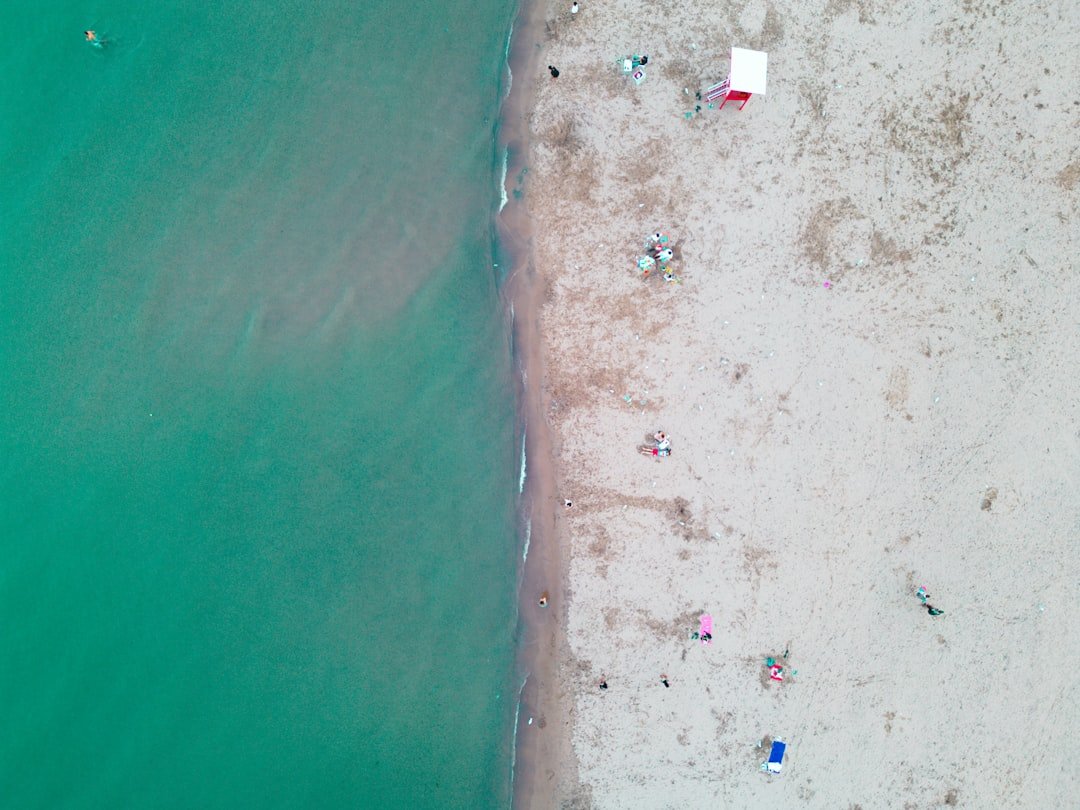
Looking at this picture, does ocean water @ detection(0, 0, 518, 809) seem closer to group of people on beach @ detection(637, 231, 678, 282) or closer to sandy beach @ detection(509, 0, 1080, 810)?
sandy beach @ detection(509, 0, 1080, 810)

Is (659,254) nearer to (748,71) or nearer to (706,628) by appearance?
(748,71)

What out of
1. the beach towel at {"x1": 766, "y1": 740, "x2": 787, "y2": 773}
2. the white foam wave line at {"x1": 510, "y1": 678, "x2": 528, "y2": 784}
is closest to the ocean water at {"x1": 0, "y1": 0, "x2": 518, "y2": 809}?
the white foam wave line at {"x1": 510, "y1": 678, "x2": 528, "y2": 784}

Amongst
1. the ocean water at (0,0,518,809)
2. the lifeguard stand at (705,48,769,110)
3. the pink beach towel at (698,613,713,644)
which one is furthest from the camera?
the pink beach towel at (698,613,713,644)

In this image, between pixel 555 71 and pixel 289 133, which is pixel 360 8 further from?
pixel 555 71

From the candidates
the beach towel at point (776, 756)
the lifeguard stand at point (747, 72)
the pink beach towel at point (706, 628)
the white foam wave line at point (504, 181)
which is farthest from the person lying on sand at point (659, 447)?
the lifeguard stand at point (747, 72)

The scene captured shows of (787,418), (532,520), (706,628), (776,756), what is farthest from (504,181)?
(776,756)

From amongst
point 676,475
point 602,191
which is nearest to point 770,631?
point 676,475
